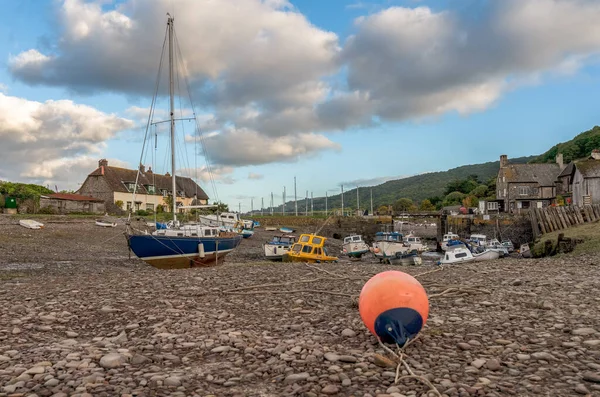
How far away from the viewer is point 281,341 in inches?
283

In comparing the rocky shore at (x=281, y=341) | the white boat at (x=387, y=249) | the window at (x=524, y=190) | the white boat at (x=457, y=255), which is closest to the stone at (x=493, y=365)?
the rocky shore at (x=281, y=341)

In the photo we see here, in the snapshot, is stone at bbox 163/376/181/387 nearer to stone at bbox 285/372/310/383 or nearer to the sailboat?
stone at bbox 285/372/310/383

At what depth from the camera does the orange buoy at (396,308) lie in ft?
21.6

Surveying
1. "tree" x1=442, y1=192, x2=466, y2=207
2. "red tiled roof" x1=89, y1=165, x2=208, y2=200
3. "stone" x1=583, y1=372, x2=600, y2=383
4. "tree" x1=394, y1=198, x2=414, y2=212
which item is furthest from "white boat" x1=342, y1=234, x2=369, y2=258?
"tree" x1=442, y1=192, x2=466, y2=207

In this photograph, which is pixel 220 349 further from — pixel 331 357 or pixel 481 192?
pixel 481 192

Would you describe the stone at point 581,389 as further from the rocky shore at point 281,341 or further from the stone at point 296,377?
the stone at point 296,377

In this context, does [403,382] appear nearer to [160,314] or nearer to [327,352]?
[327,352]

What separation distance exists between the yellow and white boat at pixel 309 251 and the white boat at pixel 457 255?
27.3ft

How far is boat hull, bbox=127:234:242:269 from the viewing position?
2508 centimetres

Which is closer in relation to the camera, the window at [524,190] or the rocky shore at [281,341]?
the rocky shore at [281,341]

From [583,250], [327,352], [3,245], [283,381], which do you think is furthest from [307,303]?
[3,245]

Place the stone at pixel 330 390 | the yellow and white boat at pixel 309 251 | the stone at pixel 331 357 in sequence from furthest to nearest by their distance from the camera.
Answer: the yellow and white boat at pixel 309 251 < the stone at pixel 331 357 < the stone at pixel 330 390

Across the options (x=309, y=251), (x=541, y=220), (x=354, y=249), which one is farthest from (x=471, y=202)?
(x=309, y=251)

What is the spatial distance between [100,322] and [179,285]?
13.6 feet
